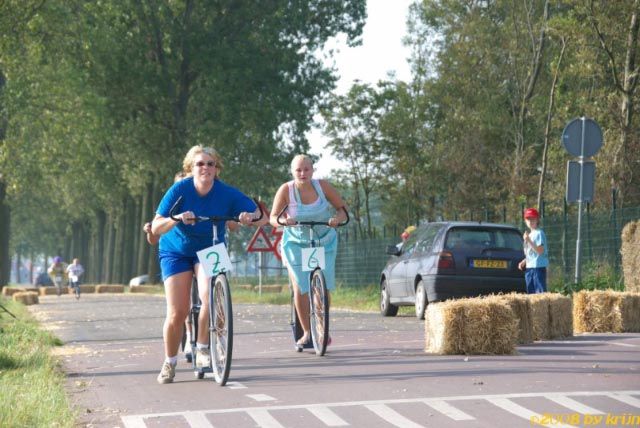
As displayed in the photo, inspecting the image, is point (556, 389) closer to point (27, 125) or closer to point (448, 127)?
point (27, 125)

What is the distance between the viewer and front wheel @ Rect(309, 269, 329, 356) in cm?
1255

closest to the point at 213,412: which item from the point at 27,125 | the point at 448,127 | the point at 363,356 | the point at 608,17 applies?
the point at 363,356

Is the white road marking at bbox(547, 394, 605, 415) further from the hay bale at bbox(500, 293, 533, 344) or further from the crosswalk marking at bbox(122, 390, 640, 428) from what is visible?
the hay bale at bbox(500, 293, 533, 344)

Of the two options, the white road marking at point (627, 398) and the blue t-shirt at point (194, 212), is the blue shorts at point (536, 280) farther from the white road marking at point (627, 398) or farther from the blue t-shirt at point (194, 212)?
the white road marking at point (627, 398)

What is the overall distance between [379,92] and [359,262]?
82.8ft

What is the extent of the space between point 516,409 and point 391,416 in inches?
30.7

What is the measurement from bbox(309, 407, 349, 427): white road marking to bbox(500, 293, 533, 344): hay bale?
5.97m

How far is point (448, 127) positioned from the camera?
54.6 meters

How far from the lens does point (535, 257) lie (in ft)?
62.0

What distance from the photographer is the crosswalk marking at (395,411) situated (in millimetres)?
7848

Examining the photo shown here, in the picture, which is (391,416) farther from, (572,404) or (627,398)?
(627,398)

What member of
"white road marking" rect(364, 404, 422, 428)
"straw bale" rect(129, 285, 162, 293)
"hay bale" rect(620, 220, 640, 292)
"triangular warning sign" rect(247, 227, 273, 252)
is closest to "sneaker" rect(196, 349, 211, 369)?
"white road marking" rect(364, 404, 422, 428)

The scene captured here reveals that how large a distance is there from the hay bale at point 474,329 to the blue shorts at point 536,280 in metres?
6.30

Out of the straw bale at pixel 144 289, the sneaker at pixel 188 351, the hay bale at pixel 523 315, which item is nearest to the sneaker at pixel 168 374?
the sneaker at pixel 188 351
